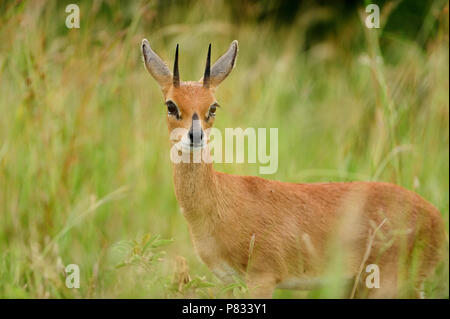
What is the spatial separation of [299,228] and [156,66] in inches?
54.9

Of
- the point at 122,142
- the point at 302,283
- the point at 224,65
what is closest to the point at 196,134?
the point at 224,65

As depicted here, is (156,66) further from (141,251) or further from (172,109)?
(141,251)

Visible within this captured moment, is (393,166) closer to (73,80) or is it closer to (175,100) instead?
(175,100)

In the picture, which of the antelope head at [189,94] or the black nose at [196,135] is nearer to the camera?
the black nose at [196,135]

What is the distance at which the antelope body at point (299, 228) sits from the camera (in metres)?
3.53

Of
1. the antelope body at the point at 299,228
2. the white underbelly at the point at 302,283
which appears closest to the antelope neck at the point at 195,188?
the antelope body at the point at 299,228

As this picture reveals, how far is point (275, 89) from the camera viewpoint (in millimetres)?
5422

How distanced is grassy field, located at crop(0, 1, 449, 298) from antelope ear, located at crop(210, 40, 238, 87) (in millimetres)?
1147

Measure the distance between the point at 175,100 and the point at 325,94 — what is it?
5210 millimetres

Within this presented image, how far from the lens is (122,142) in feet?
17.1

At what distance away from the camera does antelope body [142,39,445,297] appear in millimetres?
3531

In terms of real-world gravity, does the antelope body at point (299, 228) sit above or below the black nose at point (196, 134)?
below

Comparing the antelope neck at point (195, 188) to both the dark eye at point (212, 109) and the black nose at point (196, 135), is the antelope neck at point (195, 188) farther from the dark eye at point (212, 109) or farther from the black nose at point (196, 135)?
the black nose at point (196, 135)
